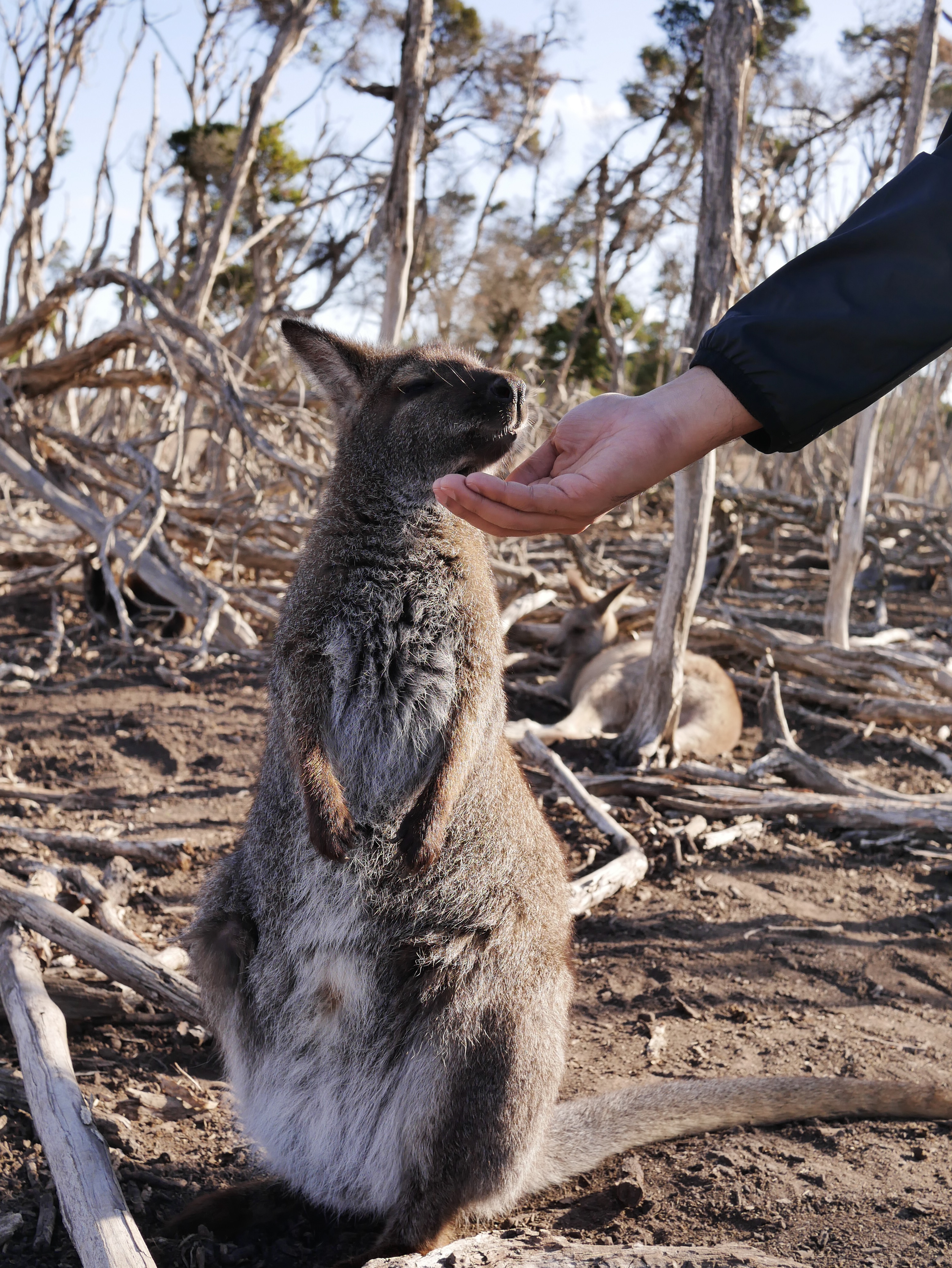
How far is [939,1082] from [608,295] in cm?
1458

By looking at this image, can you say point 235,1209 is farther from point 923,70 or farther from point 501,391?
point 923,70

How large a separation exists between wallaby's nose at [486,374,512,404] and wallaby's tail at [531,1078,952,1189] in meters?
1.95

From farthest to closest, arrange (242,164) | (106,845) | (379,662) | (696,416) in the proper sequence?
1. (242,164)
2. (106,845)
3. (379,662)
4. (696,416)

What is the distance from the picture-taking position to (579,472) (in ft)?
6.48

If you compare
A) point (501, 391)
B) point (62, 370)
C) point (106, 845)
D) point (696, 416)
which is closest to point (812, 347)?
point (696, 416)

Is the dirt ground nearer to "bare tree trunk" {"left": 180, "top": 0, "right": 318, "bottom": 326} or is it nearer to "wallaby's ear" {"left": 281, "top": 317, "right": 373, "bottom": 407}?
"wallaby's ear" {"left": 281, "top": 317, "right": 373, "bottom": 407}

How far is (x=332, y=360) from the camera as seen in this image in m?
3.13

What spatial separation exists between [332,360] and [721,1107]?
8.09 ft

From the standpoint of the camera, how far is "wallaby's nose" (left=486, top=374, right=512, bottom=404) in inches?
111

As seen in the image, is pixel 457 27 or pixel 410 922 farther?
pixel 457 27

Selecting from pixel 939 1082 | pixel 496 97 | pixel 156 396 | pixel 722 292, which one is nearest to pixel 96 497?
pixel 156 396

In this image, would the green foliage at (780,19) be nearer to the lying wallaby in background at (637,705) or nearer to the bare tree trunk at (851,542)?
the bare tree trunk at (851,542)

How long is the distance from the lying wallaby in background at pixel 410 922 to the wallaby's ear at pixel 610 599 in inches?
199

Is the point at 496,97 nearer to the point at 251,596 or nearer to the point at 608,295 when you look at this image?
the point at 608,295
